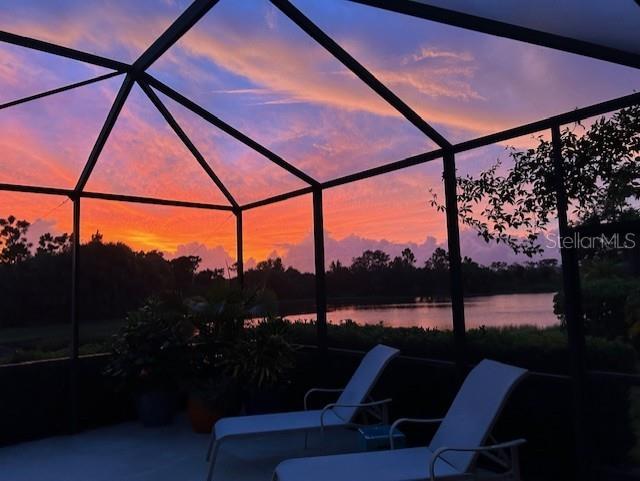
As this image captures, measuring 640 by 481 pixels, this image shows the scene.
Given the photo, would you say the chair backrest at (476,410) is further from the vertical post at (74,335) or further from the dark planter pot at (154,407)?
the vertical post at (74,335)

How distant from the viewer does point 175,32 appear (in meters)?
4.05

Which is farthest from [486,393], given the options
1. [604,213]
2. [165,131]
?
[165,131]

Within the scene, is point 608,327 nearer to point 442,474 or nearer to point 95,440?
point 442,474

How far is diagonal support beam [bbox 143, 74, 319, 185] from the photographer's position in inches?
199

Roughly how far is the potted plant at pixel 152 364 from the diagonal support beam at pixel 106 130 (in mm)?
1903

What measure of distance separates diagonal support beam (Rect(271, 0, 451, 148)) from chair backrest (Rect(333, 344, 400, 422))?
6.74 ft

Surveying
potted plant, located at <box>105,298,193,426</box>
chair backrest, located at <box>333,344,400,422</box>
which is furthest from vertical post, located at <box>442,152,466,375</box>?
potted plant, located at <box>105,298,193,426</box>

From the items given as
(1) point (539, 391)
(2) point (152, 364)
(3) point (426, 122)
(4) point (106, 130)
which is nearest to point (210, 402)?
(2) point (152, 364)

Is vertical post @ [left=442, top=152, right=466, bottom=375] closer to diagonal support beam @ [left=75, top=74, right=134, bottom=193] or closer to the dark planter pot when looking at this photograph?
diagonal support beam @ [left=75, top=74, right=134, bottom=193]

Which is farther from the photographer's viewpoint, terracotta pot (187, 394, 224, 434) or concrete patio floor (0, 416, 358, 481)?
terracotta pot (187, 394, 224, 434)

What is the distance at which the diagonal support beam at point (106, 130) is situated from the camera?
496 centimetres

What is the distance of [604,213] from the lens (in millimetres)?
3840

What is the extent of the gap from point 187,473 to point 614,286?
3875mm

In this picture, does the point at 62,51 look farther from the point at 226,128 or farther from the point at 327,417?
the point at 327,417
